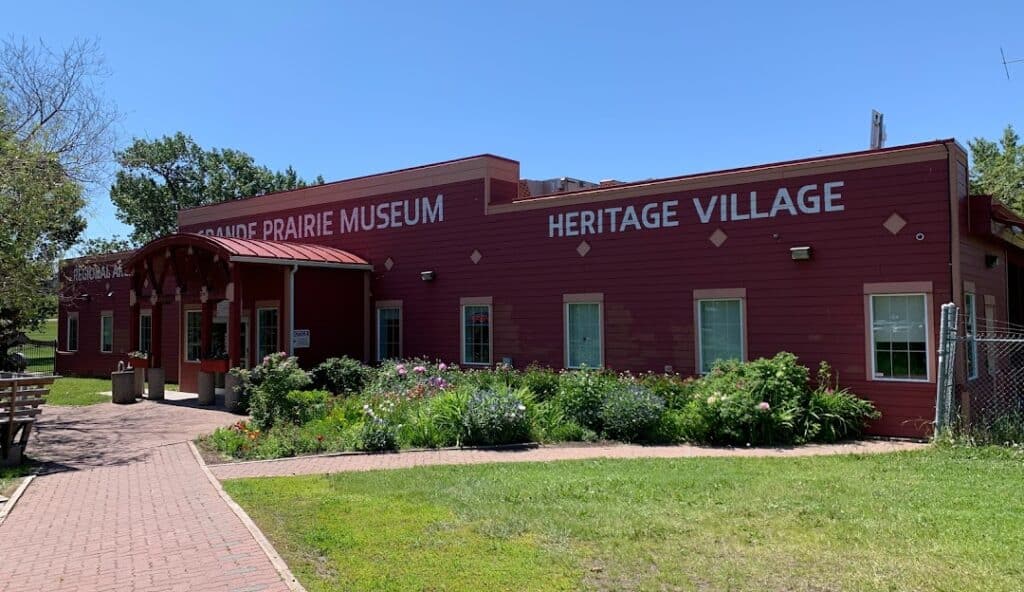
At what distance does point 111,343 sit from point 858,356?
24238 millimetres

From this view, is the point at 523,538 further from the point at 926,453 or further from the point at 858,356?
the point at 858,356

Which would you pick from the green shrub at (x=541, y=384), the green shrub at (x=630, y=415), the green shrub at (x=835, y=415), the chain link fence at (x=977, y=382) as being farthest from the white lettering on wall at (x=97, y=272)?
the chain link fence at (x=977, y=382)

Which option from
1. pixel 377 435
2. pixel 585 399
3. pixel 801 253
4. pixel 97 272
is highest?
pixel 97 272

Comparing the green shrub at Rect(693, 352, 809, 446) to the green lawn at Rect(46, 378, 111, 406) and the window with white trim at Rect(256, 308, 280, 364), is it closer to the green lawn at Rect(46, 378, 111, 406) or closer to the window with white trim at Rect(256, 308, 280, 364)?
the window with white trim at Rect(256, 308, 280, 364)

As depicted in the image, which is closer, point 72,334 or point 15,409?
point 15,409

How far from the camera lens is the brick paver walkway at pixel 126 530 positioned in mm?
5203

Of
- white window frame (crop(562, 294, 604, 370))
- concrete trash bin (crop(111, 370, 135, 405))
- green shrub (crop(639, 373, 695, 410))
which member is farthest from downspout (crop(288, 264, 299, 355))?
green shrub (crop(639, 373, 695, 410))

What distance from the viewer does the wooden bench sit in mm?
9523

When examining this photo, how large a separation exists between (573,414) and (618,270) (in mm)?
3807

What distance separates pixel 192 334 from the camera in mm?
22453

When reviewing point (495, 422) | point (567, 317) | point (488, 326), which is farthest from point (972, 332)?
point (488, 326)

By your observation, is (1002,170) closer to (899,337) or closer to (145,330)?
(899,337)

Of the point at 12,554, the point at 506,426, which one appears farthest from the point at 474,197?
the point at 12,554

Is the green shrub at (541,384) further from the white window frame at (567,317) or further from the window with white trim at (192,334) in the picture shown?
the window with white trim at (192,334)
